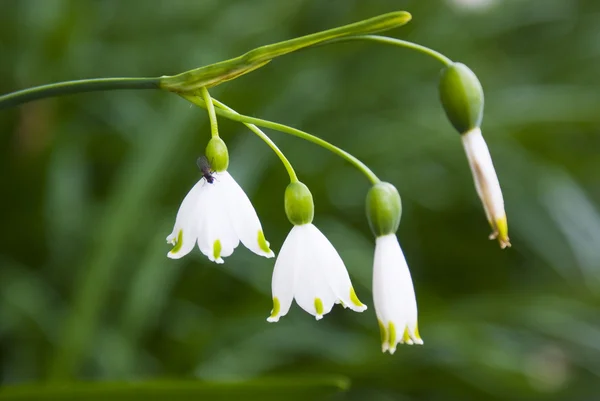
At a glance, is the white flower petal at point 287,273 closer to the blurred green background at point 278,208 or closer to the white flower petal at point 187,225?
the white flower petal at point 187,225

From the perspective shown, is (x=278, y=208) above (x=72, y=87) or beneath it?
above

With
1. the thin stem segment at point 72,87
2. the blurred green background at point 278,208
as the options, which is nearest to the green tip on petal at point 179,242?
the thin stem segment at point 72,87

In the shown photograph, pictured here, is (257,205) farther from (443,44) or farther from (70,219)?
(443,44)

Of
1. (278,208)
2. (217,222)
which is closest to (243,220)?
(217,222)

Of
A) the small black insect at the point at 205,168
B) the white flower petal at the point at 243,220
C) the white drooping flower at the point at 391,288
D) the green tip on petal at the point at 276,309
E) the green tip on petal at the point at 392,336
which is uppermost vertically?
the small black insect at the point at 205,168

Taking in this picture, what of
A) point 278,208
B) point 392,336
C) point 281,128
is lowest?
point 392,336

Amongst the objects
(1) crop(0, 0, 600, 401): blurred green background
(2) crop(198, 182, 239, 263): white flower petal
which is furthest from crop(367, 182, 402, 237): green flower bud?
(1) crop(0, 0, 600, 401): blurred green background

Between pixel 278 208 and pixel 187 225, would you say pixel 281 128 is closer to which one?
pixel 187 225
